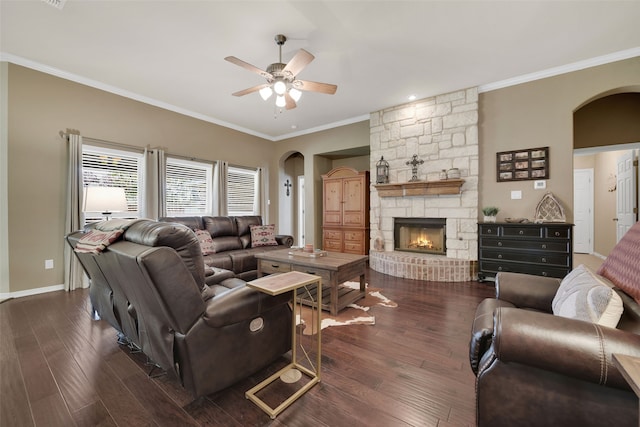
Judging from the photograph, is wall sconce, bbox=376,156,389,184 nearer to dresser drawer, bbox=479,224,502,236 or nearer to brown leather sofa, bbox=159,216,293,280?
dresser drawer, bbox=479,224,502,236

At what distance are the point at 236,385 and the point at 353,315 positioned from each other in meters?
1.43

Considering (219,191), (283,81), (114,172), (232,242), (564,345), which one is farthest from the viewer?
(219,191)

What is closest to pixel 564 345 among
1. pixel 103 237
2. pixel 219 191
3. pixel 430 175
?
pixel 103 237

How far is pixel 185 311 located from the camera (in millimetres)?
1389

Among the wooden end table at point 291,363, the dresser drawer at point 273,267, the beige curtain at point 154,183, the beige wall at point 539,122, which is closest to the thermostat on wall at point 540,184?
the beige wall at point 539,122

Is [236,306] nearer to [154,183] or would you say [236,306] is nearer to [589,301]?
[589,301]

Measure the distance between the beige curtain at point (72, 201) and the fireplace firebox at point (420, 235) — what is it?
5.08 meters

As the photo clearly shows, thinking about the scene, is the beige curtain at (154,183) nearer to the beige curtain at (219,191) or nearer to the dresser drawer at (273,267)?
the beige curtain at (219,191)

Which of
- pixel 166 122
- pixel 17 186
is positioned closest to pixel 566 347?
pixel 17 186

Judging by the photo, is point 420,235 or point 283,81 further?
point 420,235

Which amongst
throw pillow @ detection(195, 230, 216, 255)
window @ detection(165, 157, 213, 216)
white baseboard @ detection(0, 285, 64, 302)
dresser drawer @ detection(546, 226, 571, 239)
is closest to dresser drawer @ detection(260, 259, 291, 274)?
throw pillow @ detection(195, 230, 216, 255)

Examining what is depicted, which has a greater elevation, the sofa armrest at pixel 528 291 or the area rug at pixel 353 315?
the sofa armrest at pixel 528 291

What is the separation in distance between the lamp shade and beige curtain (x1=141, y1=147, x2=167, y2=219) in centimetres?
137

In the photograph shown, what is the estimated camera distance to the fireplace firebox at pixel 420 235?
454 centimetres
